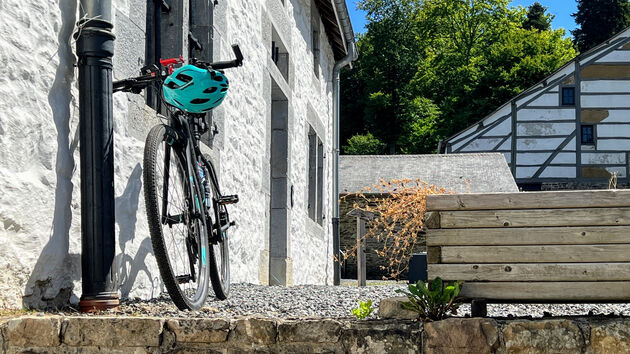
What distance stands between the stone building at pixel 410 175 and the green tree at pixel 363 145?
12289 mm

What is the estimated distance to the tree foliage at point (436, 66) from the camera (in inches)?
1305

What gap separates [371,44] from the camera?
39344 millimetres

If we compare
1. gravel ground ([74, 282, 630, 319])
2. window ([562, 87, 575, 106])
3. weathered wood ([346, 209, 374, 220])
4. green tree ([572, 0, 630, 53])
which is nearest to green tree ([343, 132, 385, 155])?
window ([562, 87, 575, 106])

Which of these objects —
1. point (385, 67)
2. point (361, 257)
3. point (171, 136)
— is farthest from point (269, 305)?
point (385, 67)

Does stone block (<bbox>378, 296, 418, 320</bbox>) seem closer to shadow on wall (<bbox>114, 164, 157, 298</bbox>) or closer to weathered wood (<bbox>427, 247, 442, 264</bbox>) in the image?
weathered wood (<bbox>427, 247, 442, 264</bbox>)

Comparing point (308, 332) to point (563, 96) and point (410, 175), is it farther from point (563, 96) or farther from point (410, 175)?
point (563, 96)

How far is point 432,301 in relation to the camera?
324cm

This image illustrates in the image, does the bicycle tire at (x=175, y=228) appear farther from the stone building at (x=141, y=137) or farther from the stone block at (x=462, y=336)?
the stone block at (x=462, y=336)

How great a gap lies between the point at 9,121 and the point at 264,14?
4.97 meters

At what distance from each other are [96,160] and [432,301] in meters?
1.67

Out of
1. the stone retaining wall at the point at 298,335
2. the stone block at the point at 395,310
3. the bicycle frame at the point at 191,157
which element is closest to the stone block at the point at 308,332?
the stone retaining wall at the point at 298,335

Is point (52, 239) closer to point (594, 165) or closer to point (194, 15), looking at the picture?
point (194, 15)

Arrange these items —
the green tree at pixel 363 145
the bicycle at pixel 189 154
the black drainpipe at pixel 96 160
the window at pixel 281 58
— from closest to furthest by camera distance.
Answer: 1. the black drainpipe at pixel 96 160
2. the bicycle at pixel 189 154
3. the window at pixel 281 58
4. the green tree at pixel 363 145

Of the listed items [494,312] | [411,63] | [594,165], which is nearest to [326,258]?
[494,312]
